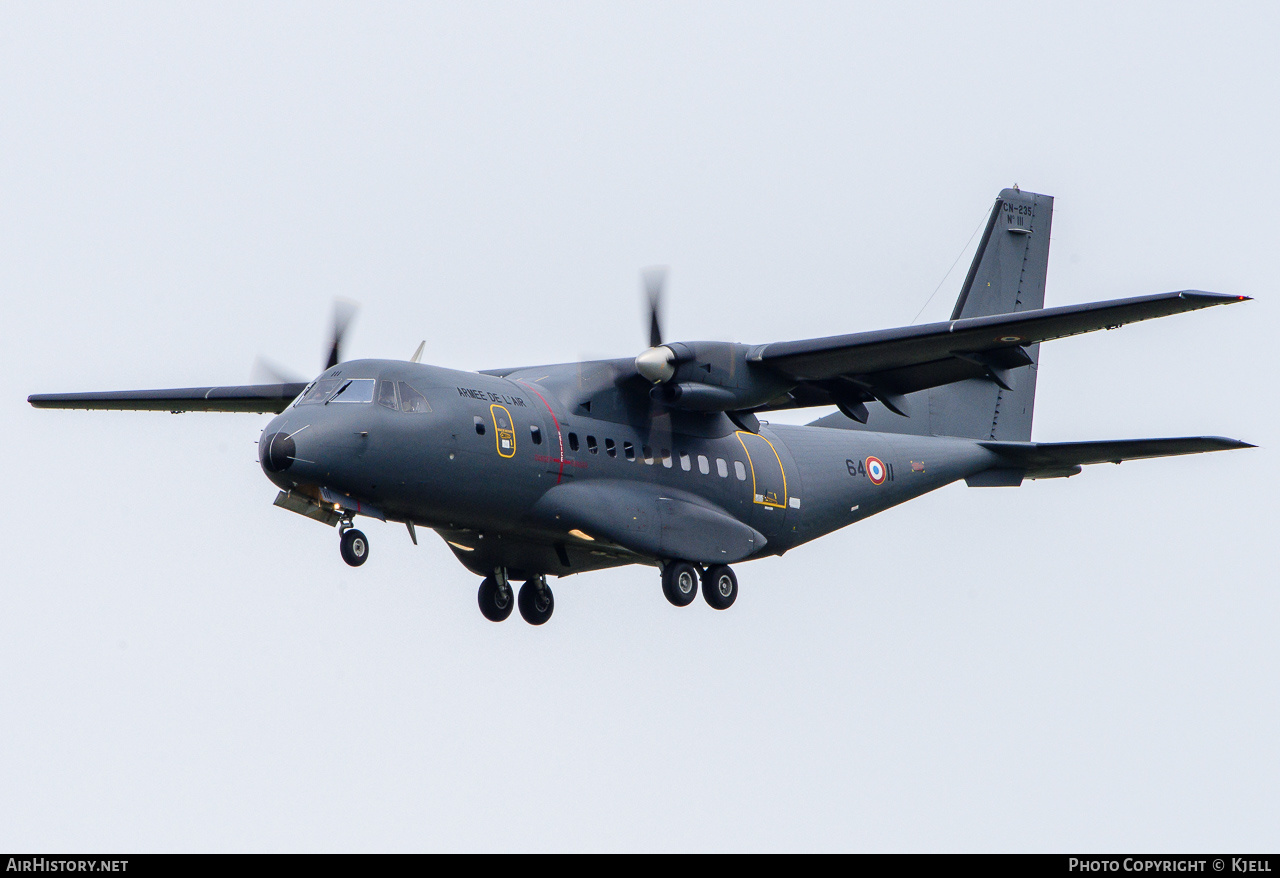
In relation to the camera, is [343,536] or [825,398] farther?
[825,398]

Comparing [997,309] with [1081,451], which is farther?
[997,309]

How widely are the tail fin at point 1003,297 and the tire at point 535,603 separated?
6.43 m

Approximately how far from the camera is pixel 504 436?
652 inches

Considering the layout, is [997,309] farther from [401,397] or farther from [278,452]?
[278,452]

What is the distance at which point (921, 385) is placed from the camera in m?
18.3

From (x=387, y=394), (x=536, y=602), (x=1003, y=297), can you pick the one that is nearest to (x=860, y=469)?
(x=1003, y=297)

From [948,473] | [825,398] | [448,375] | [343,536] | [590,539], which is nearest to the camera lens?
[343,536]

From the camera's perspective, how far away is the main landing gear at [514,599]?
18891mm

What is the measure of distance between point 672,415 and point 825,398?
1912 millimetres

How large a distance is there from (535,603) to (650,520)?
2161 mm

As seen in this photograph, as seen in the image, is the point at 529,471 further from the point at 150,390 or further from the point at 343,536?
the point at 150,390

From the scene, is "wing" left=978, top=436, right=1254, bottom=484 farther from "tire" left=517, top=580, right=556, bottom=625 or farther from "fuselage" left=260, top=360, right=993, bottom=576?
"tire" left=517, top=580, right=556, bottom=625
